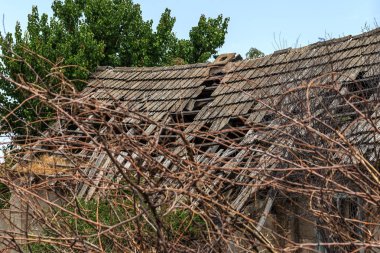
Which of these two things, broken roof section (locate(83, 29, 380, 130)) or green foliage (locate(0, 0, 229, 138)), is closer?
broken roof section (locate(83, 29, 380, 130))

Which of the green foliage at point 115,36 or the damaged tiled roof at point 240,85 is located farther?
the green foliage at point 115,36

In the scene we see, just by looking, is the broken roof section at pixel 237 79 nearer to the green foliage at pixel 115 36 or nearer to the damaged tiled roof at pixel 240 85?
the damaged tiled roof at pixel 240 85

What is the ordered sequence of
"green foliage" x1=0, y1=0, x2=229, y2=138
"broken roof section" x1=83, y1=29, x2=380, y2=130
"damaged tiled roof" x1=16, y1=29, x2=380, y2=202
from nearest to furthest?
"damaged tiled roof" x1=16, y1=29, x2=380, y2=202, "broken roof section" x1=83, y1=29, x2=380, y2=130, "green foliage" x1=0, y1=0, x2=229, y2=138

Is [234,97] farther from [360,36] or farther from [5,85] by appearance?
[5,85]

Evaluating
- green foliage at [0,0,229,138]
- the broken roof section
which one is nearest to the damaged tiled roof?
the broken roof section

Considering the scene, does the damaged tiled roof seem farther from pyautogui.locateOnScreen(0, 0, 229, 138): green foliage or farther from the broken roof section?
pyautogui.locateOnScreen(0, 0, 229, 138): green foliage

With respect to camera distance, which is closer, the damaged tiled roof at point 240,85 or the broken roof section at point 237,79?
the damaged tiled roof at point 240,85

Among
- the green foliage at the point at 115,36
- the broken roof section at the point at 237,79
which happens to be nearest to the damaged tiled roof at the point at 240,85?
the broken roof section at the point at 237,79

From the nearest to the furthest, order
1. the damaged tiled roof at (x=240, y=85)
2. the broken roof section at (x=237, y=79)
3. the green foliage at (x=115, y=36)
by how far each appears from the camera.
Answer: the damaged tiled roof at (x=240, y=85)
the broken roof section at (x=237, y=79)
the green foliage at (x=115, y=36)

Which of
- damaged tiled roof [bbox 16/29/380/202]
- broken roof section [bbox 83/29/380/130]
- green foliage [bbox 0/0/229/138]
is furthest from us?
green foliage [bbox 0/0/229/138]

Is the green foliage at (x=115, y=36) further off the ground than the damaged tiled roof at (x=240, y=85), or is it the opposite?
the green foliage at (x=115, y=36)

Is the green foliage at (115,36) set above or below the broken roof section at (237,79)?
above

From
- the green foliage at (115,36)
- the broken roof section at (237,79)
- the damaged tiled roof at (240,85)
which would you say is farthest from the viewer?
the green foliage at (115,36)

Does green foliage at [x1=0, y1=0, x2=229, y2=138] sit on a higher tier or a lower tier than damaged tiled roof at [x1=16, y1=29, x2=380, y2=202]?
higher
